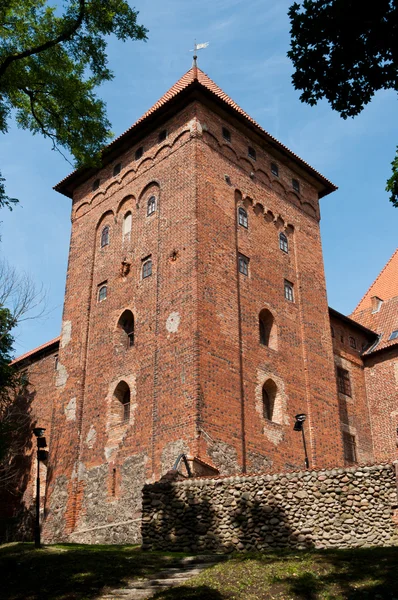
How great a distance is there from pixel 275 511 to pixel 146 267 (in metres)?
10.1

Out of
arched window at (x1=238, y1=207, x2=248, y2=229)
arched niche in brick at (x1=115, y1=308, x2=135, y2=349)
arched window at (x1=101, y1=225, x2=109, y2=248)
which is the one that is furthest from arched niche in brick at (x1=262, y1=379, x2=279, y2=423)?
arched window at (x1=101, y1=225, x2=109, y2=248)

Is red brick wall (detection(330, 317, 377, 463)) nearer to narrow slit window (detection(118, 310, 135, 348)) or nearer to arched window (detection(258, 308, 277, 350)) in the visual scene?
arched window (detection(258, 308, 277, 350))

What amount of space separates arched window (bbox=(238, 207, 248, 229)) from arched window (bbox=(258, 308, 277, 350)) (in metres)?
2.88

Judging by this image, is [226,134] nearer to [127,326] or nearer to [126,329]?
[127,326]

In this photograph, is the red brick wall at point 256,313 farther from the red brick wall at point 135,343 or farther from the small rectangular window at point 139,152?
the small rectangular window at point 139,152

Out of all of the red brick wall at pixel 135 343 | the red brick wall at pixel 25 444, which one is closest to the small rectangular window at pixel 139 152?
the red brick wall at pixel 135 343

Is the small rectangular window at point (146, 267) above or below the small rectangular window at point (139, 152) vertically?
below

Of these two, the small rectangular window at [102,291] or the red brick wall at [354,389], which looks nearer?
the small rectangular window at [102,291]

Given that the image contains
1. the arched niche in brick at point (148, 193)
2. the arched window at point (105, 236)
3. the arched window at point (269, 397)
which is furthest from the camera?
the arched window at point (105, 236)

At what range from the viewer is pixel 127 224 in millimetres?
23125

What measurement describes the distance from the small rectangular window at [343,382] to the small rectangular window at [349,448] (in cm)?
162

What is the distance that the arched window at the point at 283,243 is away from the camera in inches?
923

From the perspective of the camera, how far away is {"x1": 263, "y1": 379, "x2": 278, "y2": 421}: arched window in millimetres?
20172

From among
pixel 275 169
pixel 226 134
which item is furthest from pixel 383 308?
pixel 226 134
